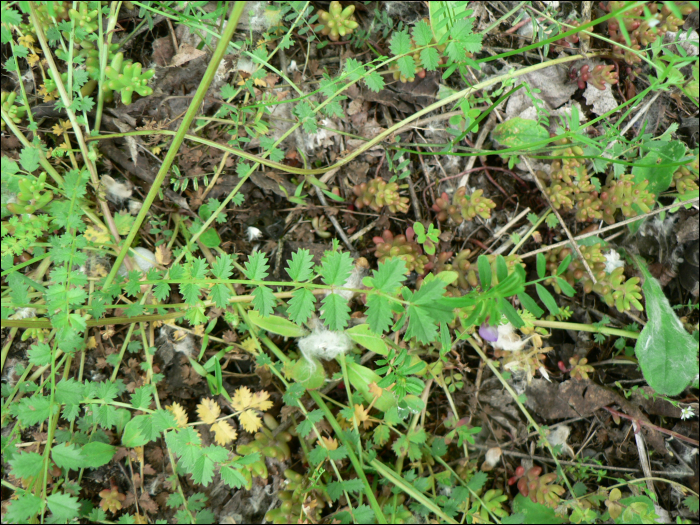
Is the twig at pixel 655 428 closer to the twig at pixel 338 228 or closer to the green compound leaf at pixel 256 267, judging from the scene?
the twig at pixel 338 228

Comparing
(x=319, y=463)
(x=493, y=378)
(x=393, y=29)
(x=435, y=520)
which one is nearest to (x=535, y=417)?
(x=493, y=378)

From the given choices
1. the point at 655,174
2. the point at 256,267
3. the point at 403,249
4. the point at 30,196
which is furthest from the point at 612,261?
the point at 30,196

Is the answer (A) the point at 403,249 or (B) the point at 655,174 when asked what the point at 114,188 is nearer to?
(A) the point at 403,249

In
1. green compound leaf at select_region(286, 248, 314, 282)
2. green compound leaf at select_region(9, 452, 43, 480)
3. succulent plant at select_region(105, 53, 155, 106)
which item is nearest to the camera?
green compound leaf at select_region(286, 248, 314, 282)

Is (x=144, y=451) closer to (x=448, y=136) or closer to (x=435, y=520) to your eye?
(x=435, y=520)

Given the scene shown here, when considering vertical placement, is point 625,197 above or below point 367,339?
above

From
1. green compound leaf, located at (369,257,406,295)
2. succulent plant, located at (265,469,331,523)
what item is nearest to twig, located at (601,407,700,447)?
succulent plant, located at (265,469,331,523)

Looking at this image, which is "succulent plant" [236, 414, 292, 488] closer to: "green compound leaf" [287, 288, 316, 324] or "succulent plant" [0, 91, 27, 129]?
"green compound leaf" [287, 288, 316, 324]
